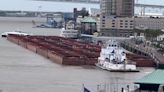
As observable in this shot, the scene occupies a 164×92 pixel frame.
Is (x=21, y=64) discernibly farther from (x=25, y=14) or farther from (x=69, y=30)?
(x=25, y=14)

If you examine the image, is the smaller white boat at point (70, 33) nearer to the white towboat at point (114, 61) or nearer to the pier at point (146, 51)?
the pier at point (146, 51)

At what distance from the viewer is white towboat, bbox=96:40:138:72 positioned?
75.6 feet

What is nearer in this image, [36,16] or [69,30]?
[69,30]

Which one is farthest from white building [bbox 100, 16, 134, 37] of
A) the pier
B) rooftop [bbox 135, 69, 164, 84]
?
rooftop [bbox 135, 69, 164, 84]

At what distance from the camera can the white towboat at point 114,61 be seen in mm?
23047

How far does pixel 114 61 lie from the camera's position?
23531mm

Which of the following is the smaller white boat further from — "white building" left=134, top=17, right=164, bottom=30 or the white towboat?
the white towboat

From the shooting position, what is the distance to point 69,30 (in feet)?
158

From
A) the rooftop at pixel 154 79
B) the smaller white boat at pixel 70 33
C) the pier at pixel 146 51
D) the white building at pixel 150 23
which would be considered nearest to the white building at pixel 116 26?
the smaller white boat at pixel 70 33

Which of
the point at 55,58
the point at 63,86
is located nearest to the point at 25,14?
the point at 55,58

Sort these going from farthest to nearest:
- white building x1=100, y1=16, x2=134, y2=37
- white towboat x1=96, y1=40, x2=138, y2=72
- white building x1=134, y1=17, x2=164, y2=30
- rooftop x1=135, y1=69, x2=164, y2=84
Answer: white building x1=134, y1=17, x2=164, y2=30
white building x1=100, y1=16, x2=134, y2=37
white towboat x1=96, y1=40, x2=138, y2=72
rooftop x1=135, y1=69, x2=164, y2=84

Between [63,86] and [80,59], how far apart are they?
790 cm

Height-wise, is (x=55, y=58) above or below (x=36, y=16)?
above

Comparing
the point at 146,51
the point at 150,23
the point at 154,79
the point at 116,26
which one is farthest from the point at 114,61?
the point at 150,23
